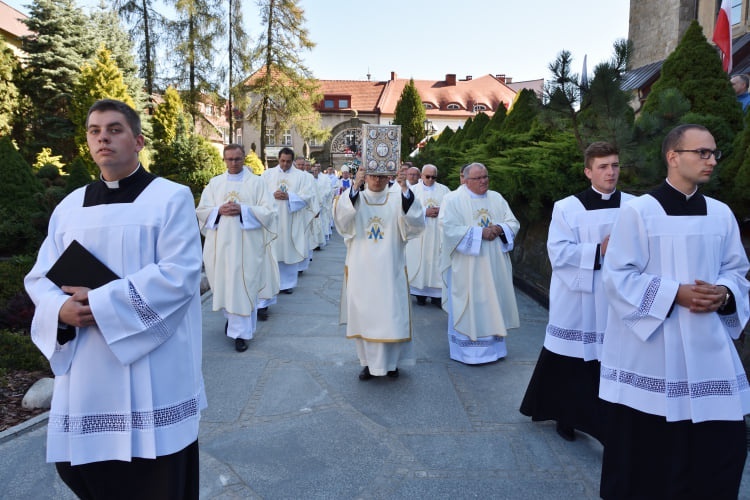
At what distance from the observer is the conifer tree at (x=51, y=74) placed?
25688mm

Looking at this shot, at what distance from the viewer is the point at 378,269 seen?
17.6ft

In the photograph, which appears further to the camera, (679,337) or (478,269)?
(478,269)

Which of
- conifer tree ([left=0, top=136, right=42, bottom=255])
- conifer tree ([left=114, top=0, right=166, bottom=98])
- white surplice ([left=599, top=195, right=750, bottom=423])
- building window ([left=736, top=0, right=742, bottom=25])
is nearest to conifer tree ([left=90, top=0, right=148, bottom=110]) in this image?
conifer tree ([left=114, top=0, right=166, bottom=98])

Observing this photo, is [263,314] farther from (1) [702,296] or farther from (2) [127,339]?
(1) [702,296]

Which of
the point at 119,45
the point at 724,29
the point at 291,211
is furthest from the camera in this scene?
the point at 119,45

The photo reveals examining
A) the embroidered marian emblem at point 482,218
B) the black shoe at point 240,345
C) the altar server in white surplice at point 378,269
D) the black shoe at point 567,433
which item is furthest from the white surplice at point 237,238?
the black shoe at point 567,433

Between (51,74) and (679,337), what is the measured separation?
94.6 ft

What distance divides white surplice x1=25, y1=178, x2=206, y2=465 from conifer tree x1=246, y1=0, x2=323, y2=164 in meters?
28.5

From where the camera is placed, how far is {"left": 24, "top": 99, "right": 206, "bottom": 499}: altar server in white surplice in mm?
Answer: 2439

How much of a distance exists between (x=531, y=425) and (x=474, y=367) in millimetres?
1487

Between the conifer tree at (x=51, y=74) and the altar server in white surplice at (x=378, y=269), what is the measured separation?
24384 mm

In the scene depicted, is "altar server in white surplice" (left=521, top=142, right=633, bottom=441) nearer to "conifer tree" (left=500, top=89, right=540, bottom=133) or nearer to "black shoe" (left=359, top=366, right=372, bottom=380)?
"black shoe" (left=359, top=366, right=372, bottom=380)

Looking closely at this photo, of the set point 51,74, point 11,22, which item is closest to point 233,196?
point 51,74

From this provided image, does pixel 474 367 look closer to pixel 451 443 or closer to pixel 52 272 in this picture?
pixel 451 443
